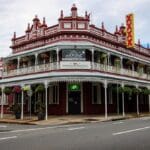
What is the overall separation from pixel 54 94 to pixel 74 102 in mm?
1954

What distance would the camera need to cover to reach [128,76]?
118ft

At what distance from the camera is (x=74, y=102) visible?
3216cm

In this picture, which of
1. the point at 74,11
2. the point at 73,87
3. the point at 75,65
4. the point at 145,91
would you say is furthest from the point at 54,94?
the point at 145,91

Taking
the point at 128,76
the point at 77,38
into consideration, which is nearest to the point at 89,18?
the point at 77,38

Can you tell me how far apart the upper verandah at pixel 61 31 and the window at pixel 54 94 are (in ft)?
13.7

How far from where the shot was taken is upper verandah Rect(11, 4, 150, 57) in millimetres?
32281

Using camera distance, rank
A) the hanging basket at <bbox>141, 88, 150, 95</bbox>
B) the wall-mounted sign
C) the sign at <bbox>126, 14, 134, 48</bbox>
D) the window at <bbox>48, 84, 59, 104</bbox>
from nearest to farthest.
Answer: the wall-mounted sign < the window at <bbox>48, 84, 59, 104</bbox> < the hanging basket at <bbox>141, 88, 150, 95</bbox> < the sign at <bbox>126, 14, 134, 48</bbox>

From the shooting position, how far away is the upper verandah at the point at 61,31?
106 ft

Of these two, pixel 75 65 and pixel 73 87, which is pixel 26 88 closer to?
pixel 75 65

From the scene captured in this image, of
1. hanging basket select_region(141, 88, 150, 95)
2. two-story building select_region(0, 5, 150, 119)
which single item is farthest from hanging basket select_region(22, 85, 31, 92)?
hanging basket select_region(141, 88, 150, 95)

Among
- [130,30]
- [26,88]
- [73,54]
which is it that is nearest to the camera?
[26,88]

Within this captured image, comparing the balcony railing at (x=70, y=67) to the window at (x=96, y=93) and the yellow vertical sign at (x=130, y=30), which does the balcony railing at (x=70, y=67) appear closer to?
the window at (x=96, y=93)

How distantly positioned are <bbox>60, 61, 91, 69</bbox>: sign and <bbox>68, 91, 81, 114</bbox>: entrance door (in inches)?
107

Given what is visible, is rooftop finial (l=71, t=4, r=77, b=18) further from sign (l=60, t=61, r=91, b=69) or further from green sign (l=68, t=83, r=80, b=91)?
green sign (l=68, t=83, r=80, b=91)
